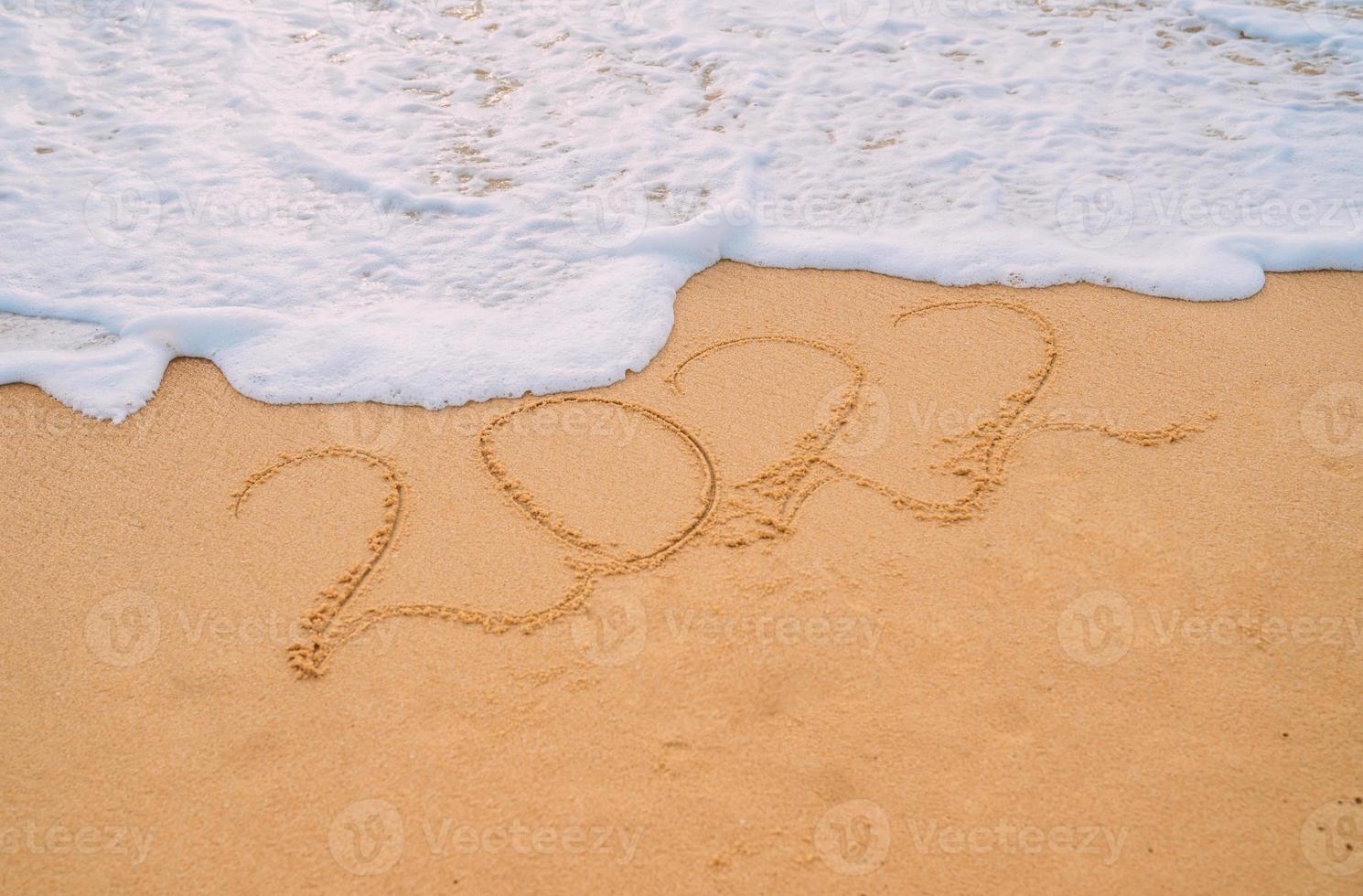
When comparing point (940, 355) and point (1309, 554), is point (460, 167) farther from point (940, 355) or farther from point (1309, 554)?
point (1309, 554)

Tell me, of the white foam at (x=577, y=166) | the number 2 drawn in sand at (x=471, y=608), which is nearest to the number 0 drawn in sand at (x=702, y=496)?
the number 2 drawn in sand at (x=471, y=608)

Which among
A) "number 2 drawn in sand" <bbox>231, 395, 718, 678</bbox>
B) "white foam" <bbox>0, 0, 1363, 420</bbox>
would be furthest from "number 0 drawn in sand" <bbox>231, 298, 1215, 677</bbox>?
"white foam" <bbox>0, 0, 1363, 420</bbox>

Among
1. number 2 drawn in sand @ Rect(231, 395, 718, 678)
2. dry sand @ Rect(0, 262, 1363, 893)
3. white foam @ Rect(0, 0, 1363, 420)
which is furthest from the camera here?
white foam @ Rect(0, 0, 1363, 420)

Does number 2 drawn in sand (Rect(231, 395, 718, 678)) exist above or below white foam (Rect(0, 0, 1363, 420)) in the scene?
below

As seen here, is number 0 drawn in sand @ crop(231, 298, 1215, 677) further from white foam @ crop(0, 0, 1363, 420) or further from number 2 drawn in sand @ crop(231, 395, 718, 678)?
white foam @ crop(0, 0, 1363, 420)

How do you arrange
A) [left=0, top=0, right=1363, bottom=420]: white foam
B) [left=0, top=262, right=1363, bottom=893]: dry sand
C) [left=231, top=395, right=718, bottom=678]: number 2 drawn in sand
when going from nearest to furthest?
[left=0, top=262, right=1363, bottom=893]: dry sand → [left=231, top=395, right=718, bottom=678]: number 2 drawn in sand → [left=0, top=0, right=1363, bottom=420]: white foam

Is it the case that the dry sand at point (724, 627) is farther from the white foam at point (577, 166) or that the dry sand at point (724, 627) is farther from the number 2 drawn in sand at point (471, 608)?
the white foam at point (577, 166)
